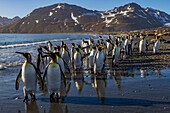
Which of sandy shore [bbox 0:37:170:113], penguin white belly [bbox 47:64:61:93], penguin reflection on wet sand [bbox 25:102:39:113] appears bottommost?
penguin reflection on wet sand [bbox 25:102:39:113]

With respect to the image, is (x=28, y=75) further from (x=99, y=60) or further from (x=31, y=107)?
(x=99, y=60)

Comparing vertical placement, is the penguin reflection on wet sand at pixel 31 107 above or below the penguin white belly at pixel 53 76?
below

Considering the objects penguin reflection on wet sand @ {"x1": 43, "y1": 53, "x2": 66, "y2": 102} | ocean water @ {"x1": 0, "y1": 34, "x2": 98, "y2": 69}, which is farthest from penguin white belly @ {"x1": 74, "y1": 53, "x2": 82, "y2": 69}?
ocean water @ {"x1": 0, "y1": 34, "x2": 98, "y2": 69}

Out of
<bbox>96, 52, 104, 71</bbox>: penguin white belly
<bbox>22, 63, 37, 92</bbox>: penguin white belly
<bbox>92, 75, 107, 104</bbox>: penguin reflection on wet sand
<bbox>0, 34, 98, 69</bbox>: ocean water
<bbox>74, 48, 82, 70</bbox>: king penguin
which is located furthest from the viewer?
<bbox>0, 34, 98, 69</bbox>: ocean water

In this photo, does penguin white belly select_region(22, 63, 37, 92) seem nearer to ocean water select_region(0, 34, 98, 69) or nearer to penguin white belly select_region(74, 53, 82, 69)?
penguin white belly select_region(74, 53, 82, 69)

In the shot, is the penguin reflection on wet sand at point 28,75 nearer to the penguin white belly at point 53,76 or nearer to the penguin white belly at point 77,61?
the penguin white belly at point 53,76

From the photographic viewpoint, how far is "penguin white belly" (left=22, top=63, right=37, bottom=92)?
15.5ft

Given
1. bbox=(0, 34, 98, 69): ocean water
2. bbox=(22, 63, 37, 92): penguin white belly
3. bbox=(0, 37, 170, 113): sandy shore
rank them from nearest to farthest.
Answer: bbox=(0, 37, 170, 113): sandy shore → bbox=(22, 63, 37, 92): penguin white belly → bbox=(0, 34, 98, 69): ocean water

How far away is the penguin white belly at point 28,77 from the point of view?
4.71 metres

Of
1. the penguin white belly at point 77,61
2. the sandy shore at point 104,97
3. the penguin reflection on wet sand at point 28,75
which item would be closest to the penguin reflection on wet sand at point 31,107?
the sandy shore at point 104,97

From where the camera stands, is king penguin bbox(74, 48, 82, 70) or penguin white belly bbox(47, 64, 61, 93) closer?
penguin white belly bbox(47, 64, 61, 93)

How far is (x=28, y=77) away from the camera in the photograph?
4754mm

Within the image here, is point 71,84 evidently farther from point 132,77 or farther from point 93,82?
point 132,77

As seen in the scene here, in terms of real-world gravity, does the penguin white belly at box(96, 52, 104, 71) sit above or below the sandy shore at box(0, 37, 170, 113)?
above
